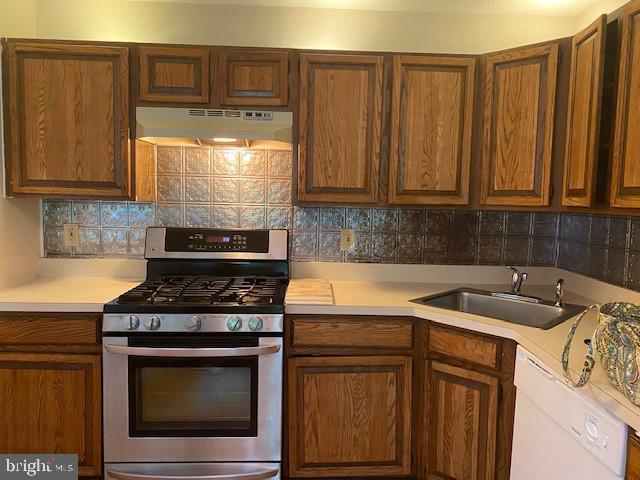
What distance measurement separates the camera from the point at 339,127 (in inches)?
85.4

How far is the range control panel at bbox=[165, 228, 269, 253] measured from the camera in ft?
8.05

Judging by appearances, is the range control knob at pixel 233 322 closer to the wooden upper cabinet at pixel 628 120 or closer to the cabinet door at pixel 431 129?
the cabinet door at pixel 431 129

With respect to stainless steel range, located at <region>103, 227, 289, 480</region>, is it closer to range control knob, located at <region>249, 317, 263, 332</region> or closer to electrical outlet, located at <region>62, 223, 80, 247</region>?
range control knob, located at <region>249, 317, 263, 332</region>

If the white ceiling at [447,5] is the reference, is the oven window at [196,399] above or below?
below

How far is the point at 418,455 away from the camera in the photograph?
202cm

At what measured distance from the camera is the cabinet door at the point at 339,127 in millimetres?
2148

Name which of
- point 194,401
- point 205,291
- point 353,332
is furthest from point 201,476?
point 353,332

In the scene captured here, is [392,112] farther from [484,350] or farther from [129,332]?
[129,332]

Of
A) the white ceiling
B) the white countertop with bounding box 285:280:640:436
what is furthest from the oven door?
the white ceiling

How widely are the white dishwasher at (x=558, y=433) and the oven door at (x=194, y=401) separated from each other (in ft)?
3.12

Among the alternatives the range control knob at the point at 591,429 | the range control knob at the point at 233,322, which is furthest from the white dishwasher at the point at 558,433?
the range control knob at the point at 233,322

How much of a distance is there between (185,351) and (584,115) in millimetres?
1845

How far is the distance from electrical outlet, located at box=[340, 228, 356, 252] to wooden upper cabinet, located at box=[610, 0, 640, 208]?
1.26 metres

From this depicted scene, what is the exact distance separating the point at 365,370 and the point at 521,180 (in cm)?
110
